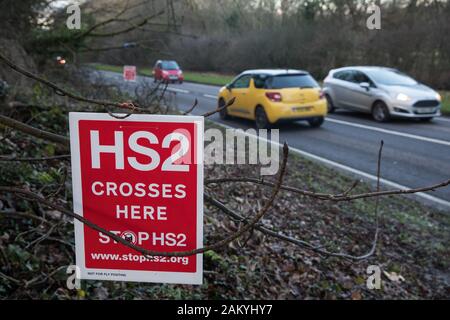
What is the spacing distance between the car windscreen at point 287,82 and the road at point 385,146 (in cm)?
119

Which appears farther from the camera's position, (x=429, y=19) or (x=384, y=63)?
(x=384, y=63)

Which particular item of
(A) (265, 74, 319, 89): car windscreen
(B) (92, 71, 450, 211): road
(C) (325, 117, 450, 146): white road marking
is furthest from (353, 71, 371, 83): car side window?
(A) (265, 74, 319, 89): car windscreen

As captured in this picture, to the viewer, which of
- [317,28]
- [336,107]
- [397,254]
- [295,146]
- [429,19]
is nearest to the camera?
[397,254]

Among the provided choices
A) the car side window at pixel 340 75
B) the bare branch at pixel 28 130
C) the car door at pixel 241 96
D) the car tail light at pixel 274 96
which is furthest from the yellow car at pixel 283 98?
the bare branch at pixel 28 130

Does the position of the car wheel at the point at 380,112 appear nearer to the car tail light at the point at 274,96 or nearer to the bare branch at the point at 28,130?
the car tail light at the point at 274,96

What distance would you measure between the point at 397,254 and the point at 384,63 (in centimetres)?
1812

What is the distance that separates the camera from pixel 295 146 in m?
10.3

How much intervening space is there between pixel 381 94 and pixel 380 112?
53cm

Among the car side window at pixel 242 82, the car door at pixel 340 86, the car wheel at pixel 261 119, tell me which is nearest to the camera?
the car wheel at pixel 261 119

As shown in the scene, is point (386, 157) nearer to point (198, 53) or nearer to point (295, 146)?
point (295, 146)

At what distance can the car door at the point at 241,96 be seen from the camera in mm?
12578

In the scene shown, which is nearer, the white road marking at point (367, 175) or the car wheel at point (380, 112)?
the white road marking at point (367, 175)

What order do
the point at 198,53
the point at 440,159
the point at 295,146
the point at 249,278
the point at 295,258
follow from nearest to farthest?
the point at 249,278, the point at 295,258, the point at 440,159, the point at 295,146, the point at 198,53
